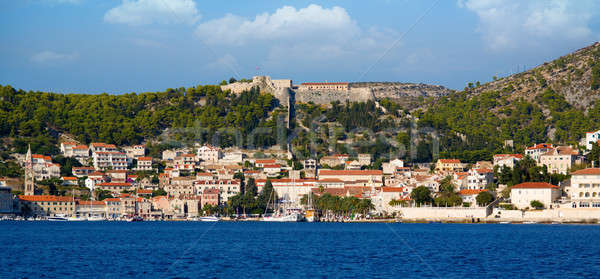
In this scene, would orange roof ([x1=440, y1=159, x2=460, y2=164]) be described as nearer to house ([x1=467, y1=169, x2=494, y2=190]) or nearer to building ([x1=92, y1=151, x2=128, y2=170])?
house ([x1=467, y1=169, x2=494, y2=190])

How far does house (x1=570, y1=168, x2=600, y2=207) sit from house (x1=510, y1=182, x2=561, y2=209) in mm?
1687

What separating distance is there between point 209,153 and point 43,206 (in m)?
26.2

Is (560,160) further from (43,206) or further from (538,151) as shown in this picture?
(43,206)

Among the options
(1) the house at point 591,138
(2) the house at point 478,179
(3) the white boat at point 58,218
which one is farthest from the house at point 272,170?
(1) the house at point 591,138

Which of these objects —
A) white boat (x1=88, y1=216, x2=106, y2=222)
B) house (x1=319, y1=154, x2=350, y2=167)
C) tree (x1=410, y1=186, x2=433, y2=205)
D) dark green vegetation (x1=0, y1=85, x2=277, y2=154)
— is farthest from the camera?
dark green vegetation (x1=0, y1=85, x2=277, y2=154)

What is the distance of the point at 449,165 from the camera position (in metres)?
97.2

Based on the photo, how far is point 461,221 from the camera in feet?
235

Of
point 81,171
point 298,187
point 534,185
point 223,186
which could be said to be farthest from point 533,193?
point 81,171

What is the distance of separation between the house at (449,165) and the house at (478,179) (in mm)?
12511

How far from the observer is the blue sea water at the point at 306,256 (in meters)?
30.0

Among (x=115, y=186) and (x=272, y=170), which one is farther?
(x=272, y=170)

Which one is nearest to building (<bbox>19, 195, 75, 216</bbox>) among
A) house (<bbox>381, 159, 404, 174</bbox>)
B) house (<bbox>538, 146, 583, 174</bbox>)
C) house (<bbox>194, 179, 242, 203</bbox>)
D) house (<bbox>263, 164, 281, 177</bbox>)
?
house (<bbox>194, 179, 242, 203</bbox>)

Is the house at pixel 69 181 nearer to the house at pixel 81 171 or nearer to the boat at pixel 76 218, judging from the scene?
the house at pixel 81 171

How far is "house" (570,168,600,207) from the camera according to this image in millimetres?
66000
